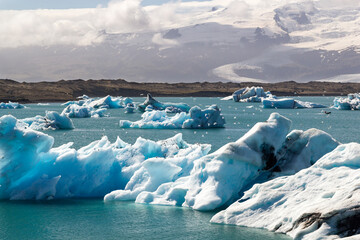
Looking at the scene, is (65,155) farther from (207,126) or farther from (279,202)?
(207,126)

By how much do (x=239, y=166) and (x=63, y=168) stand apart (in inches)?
239

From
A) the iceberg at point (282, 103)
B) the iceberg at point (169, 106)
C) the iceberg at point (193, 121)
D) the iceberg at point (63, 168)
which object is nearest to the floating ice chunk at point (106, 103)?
the iceberg at point (169, 106)

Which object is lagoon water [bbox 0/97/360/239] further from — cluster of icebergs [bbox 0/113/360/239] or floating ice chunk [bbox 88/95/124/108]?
floating ice chunk [bbox 88/95/124/108]

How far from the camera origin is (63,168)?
16.8 m

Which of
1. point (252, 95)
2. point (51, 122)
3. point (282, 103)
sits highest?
point (252, 95)

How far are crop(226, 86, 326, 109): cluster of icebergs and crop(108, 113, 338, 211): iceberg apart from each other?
6590 cm

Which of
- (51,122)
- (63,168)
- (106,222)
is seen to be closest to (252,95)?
(51,122)

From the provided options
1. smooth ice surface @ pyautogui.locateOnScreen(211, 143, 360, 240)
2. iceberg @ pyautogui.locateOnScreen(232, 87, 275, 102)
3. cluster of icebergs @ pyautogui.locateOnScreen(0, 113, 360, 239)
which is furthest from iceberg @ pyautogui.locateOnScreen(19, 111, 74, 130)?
iceberg @ pyautogui.locateOnScreen(232, 87, 275, 102)

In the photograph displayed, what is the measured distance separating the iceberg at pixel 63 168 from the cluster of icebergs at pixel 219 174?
32 millimetres

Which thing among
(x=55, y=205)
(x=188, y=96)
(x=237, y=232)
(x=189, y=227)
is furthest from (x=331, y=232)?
(x=188, y=96)

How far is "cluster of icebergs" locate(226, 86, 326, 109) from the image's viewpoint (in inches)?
3209

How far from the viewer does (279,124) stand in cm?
1587

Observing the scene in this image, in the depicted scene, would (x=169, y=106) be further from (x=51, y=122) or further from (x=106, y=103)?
(x=51, y=122)

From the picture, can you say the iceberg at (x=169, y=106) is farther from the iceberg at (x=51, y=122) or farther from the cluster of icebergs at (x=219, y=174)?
the cluster of icebergs at (x=219, y=174)
